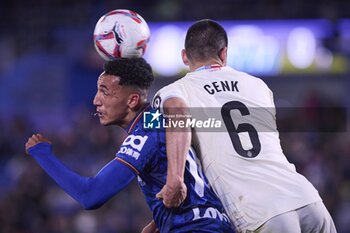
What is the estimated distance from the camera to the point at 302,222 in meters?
4.71

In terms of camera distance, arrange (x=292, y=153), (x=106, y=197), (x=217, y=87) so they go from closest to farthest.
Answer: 1. (x=106, y=197)
2. (x=217, y=87)
3. (x=292, y=153)

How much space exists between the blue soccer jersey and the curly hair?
34cm

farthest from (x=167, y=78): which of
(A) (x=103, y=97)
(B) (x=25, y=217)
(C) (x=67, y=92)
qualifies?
(A) (x=103, y=97)

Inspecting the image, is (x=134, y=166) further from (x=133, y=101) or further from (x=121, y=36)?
(x=121, y=36)

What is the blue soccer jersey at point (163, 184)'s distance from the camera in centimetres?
469

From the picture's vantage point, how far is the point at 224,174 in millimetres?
4723

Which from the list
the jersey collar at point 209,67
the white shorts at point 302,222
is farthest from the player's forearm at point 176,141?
the white shorts at point 302,222

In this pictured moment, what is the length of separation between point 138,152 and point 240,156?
0.64 m

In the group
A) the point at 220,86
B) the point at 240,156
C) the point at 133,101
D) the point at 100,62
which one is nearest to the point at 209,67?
the point at 220,86

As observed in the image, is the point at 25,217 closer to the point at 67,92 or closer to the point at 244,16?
the point at 67,92

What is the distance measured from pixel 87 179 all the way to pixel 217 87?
3.42ft

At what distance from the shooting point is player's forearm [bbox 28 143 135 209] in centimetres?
449

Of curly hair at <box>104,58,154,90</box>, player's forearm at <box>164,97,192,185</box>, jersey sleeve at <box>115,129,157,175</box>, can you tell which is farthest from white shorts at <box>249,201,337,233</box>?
curly hair at <box>104,58,154,90</box>

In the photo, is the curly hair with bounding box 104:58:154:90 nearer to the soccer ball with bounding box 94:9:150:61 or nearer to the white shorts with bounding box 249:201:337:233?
the soccer ball with bounding box 94:9:150:61
